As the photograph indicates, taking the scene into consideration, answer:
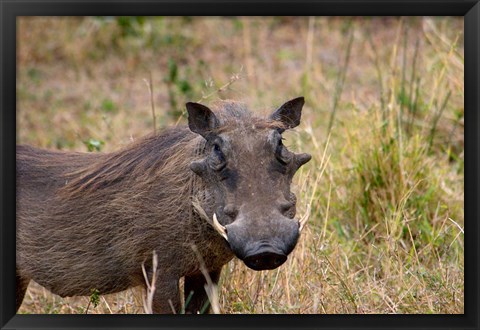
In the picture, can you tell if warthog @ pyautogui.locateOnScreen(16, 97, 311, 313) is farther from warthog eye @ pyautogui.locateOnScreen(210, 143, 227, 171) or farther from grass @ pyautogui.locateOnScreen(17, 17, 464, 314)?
grass @ pyautogui.locateOnScreen(17, 17, 464, 314)

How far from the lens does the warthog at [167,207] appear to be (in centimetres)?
325

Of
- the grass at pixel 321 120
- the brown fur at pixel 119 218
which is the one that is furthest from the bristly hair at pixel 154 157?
the grass at pixel 321 120

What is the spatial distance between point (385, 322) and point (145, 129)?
15.0 ft

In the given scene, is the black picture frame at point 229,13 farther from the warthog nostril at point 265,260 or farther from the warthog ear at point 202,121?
the warthog ear at point 202,121

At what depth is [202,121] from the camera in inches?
140

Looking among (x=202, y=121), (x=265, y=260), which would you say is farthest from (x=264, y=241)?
(x=202, y=121)

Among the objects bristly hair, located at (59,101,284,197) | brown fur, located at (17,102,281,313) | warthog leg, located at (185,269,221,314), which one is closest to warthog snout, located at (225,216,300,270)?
brown fur, located at (17,102,281,313)

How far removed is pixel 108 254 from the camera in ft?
12.7

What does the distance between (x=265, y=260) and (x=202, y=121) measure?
0.71 m

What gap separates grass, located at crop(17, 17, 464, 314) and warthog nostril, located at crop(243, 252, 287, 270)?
1.35 ft

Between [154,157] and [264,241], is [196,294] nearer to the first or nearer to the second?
[154,157]

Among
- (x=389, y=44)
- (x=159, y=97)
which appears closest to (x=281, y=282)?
(x=159, y=97)

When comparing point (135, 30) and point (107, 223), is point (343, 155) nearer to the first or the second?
point (107, 223)

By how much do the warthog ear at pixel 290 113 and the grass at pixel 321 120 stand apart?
0.18 m
